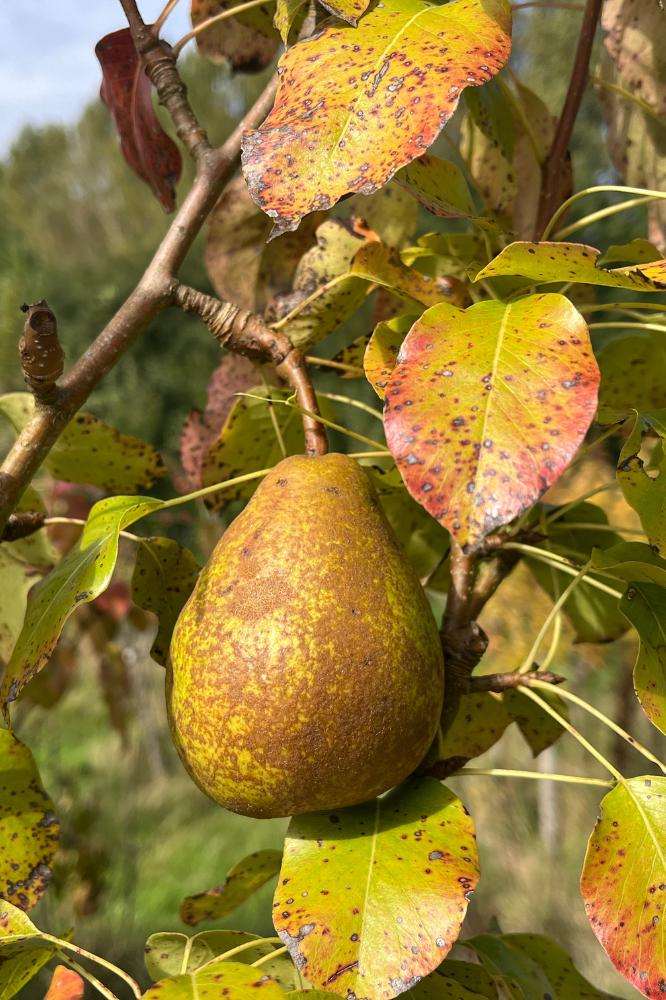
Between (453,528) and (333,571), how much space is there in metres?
0.14

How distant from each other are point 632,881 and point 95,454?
1.70 ft

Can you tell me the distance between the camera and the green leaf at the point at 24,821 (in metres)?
0.64

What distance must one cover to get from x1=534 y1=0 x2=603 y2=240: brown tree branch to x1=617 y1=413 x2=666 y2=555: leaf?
274 millimetres

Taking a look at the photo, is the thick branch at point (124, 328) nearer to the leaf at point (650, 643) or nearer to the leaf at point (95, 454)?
the leaf at point (95, 454)

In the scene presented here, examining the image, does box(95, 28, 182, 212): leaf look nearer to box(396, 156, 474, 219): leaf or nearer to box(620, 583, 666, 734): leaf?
box(396, 156, 474, 219): leaf

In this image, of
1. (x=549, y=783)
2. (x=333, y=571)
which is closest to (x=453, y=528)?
(x=333, y=571)

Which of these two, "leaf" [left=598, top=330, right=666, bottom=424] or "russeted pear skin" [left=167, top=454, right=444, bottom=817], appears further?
"leaf" [left=598, top=330, right=666, bottom=424]

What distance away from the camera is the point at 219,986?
1.71 feet

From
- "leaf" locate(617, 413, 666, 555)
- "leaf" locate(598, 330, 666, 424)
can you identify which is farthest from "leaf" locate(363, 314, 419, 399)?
"leaf" locate(598, 330, 666, 424)

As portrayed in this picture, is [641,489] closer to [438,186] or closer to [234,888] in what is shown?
[438,186]

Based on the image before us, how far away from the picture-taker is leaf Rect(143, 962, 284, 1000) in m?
0.51

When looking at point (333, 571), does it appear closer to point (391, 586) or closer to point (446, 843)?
point (391, 586)

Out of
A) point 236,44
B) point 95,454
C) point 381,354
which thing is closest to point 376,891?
point 381,354

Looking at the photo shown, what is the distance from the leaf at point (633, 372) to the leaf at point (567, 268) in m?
0.29
